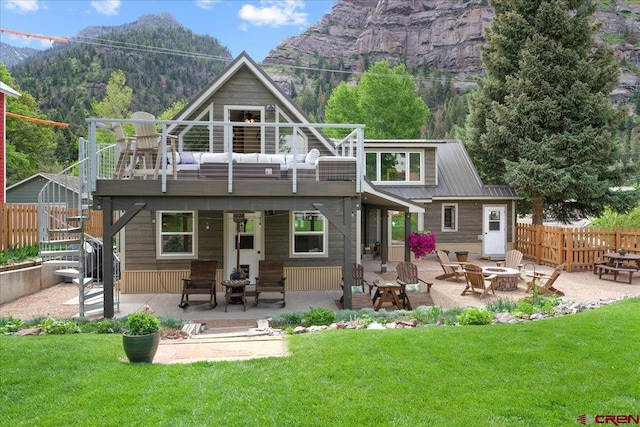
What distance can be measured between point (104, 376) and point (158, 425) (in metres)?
1.55

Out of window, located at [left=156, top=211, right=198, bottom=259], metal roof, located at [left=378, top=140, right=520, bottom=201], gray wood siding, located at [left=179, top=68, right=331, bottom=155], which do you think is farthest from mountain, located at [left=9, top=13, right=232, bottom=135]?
window, located at [left=156, top=211, right=198, bottom=259]

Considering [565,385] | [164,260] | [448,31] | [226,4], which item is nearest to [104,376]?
[565,385]

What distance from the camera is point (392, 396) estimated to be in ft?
14.6

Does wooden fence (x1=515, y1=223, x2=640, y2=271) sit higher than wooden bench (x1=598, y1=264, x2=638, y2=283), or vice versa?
wooden fence (x1=515, y1=223, x2=640, y2=271)

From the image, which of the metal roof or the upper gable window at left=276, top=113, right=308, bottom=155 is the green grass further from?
the metal roof

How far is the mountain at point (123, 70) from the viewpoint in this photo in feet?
224

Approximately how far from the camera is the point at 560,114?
18.7 metres

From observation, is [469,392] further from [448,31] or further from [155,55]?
[448,31]

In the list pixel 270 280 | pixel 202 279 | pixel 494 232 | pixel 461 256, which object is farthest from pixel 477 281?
pixel 494 232

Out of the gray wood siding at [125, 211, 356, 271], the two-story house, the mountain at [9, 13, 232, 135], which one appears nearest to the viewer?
the two-story house

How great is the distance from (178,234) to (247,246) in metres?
1.92

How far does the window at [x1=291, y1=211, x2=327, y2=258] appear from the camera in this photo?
12.1m

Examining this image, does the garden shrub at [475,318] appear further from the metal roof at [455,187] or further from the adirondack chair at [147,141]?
the metal roof at [455,187]

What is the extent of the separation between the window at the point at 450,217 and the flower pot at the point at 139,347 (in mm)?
16261
